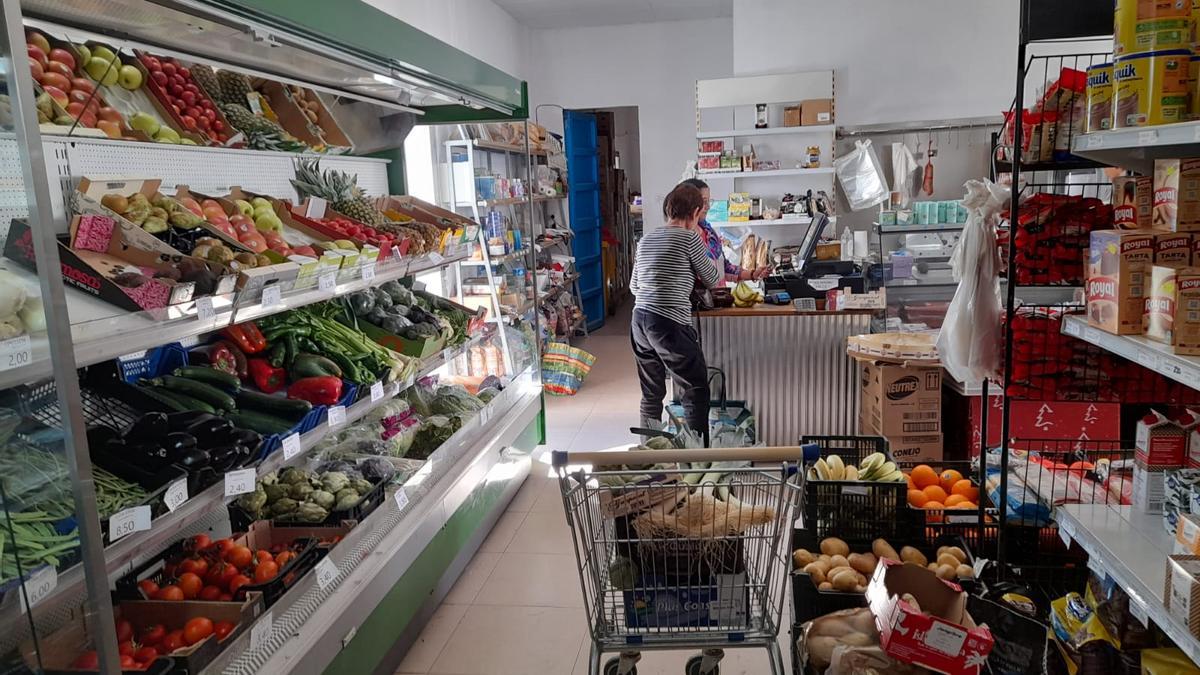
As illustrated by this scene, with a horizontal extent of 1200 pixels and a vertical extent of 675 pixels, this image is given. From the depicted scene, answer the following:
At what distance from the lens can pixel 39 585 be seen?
5.05 ft

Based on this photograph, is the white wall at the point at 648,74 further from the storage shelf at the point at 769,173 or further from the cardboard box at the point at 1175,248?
the cardboard box at the point at 1175,248

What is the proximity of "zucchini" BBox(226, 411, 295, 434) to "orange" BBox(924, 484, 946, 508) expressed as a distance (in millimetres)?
2432

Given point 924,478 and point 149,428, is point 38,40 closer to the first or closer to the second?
point 149,428

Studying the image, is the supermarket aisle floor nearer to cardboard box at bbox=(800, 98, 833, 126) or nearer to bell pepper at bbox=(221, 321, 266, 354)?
bell pepper at bbox=(221, 321, 266, 354)

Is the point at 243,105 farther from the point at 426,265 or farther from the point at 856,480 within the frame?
the point at 856,480

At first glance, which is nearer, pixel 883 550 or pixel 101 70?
pixel 101 70

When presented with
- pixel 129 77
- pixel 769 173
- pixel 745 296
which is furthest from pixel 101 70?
pixel 769 173

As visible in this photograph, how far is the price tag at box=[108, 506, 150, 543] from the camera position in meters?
1.88

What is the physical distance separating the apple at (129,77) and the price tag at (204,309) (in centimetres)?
110

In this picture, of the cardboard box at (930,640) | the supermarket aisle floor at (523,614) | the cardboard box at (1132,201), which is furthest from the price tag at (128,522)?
the cardboard box at (1132,201)

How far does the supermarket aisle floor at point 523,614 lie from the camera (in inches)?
127

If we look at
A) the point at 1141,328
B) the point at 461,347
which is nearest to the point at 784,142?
the point at 461,347

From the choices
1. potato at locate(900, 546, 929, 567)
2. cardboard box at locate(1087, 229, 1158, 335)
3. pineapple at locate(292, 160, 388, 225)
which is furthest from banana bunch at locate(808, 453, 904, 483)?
pineapple at locate(292, 160, 388, 225)

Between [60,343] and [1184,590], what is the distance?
2.27 m
